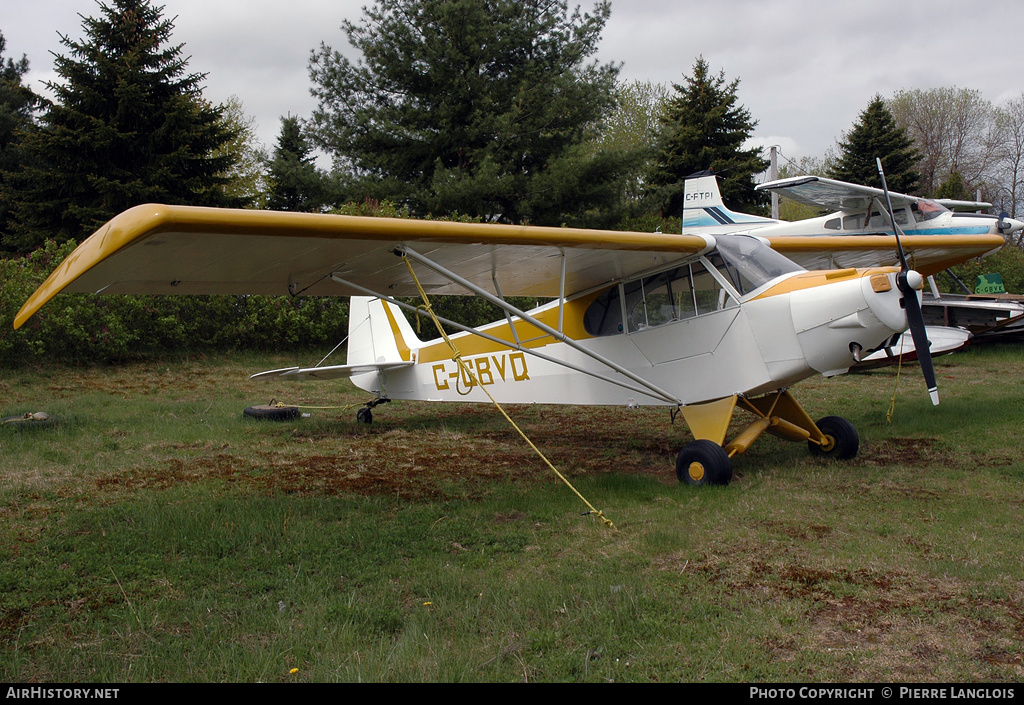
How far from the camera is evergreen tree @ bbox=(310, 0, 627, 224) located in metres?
21.5

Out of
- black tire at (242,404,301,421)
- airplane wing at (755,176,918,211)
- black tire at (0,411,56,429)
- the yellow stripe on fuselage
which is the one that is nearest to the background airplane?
airplane wing at (755,176,918,211)

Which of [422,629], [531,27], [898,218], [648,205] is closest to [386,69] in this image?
[531,27]

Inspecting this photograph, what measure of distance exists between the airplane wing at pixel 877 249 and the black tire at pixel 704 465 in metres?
3.28

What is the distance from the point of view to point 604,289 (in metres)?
7.96

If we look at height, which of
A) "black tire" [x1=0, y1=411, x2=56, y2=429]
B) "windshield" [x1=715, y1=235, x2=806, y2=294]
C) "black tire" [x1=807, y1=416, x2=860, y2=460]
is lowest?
"black tire" [x1=807, y1=416, x2=860, y2=460]

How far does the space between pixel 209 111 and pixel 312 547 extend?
805 inches

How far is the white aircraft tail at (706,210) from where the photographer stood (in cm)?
1978

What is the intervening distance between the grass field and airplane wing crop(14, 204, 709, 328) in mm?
1855

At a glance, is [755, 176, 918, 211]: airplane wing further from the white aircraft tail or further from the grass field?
the grass field

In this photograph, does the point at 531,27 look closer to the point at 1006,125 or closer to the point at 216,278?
the point at 216,278

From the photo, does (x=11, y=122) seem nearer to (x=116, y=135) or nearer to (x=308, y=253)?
(x=116, y=135)

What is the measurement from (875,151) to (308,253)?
110 feet

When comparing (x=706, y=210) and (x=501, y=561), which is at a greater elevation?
(x=706, y=210)

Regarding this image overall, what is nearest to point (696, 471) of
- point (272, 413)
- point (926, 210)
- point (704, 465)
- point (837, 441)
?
point (704, 465)
